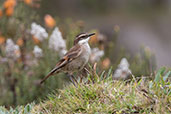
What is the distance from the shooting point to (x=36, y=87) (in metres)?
7.82

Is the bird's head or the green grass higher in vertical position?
the bird's head

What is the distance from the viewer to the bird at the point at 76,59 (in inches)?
251

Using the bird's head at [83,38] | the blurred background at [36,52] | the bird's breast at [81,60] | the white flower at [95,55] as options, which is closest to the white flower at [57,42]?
the blurred background at [36,52]

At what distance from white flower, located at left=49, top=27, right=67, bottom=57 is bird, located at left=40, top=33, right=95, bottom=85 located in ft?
2.58

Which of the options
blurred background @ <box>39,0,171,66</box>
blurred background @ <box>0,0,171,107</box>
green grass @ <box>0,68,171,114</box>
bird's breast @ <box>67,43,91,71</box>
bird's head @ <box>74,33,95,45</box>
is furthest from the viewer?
blurred background @ <box>39,0,171,66</box>

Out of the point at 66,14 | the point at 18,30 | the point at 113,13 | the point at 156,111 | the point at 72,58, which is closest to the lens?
the point at 156,111

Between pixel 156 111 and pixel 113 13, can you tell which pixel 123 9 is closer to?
pixel 113 13

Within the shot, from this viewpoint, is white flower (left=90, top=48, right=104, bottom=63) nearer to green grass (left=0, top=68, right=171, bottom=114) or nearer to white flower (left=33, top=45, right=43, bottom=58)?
white flower (left=33, top=45, right=43, bottom=58)

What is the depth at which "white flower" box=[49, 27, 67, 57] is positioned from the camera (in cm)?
737

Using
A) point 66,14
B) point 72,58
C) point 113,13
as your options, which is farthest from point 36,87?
point 113,13

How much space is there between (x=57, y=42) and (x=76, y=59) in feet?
3.73

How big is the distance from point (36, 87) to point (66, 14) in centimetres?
955

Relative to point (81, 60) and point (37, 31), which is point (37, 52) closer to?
point (37, 31)

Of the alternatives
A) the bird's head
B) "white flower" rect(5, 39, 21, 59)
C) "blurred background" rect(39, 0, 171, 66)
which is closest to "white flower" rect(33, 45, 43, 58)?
"white flower" rect(5, 39, 21, 59)
